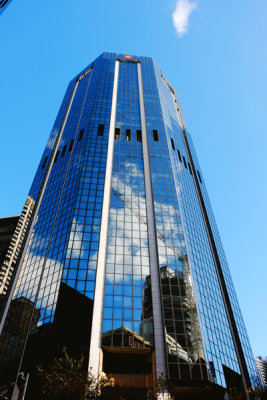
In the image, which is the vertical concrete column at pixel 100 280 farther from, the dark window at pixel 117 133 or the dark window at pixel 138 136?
the dark window at pixel 138 136

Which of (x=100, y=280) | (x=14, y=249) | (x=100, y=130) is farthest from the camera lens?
(x=14, y=249)

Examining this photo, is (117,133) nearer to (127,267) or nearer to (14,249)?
(127,267)

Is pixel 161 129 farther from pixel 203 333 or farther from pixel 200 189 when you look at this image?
pixel 203 333

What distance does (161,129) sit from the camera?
9438 cm

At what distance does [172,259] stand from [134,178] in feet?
83.0

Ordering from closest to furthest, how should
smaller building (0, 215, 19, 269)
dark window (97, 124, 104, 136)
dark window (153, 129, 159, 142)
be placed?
dark window (97, 124, 104, 136) < dark window (153, 129, 159, 142) < smaller building (0, 215, 19, 269)

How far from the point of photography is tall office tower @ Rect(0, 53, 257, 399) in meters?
48.6

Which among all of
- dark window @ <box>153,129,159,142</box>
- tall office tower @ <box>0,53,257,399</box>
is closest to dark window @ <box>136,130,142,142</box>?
tall office tower @ <box>0,53,257,399</box>

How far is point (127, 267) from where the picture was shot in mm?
58281

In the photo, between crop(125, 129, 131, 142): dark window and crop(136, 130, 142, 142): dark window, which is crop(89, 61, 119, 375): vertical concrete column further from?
crop(136, 130, 142, 142): dark window

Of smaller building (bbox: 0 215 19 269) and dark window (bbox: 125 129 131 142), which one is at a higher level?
dark window (bbox: 125 129 131 142)

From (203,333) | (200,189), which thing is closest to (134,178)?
(200,189)

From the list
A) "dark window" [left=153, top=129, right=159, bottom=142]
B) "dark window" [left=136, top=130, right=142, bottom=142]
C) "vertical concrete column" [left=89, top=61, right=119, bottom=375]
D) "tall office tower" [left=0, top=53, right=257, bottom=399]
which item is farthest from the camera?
"dark window" [left=153, top=129, right=159, bottom=142]

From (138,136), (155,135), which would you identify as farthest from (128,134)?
(155,135)
